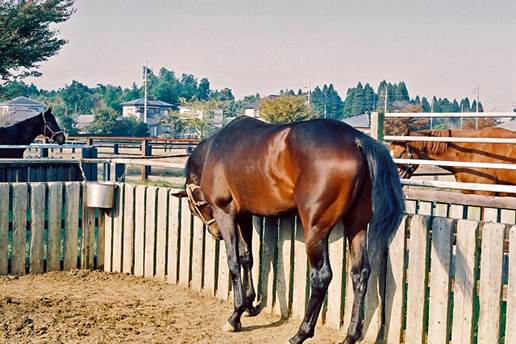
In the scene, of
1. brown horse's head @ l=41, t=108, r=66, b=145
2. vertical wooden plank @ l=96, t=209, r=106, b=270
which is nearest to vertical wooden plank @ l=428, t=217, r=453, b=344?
vertical wooden plank @ l=96, t=209, r=106, b=270

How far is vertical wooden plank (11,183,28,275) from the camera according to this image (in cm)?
630

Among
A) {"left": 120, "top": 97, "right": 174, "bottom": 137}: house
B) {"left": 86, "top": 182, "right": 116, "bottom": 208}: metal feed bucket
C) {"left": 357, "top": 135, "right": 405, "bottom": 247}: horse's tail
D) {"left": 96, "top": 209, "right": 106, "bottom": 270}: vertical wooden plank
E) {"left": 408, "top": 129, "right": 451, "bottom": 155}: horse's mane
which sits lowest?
{"left": 96, "top": 209, "right": 106, "bottom": 270}: vertical wooden plank

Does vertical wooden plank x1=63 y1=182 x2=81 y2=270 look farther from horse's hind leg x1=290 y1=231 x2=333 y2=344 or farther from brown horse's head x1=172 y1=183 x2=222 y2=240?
horse's hind leg x1=290 y1=231 x2=333 y2=344

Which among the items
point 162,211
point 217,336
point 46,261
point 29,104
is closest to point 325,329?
point 217,336

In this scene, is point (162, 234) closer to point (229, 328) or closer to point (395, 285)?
point (229, 328)

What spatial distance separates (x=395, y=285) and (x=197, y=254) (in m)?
2.37

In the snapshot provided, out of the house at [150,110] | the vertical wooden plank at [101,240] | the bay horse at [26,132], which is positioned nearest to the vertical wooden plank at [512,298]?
the vertical wooden plank at [101,240]

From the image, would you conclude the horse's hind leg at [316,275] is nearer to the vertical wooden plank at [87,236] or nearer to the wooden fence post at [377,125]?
the wooden fence post at [377,125]

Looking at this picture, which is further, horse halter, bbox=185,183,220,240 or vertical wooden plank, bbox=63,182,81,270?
vertical wooden plank, bbox=63,182,81,270

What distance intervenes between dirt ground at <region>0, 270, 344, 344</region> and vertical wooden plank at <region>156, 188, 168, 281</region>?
6.4 inches

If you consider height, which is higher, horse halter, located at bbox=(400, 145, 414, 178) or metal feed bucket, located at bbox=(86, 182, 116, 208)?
horse halter, located at bbox=(400, 145, 414, 178)

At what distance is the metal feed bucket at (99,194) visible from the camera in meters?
6.69

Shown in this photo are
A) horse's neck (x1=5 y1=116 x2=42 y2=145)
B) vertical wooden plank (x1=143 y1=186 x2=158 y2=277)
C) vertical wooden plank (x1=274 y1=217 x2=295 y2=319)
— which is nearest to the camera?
vertical wooden plank (x1=274 y1=217 x2=295 y2=319)

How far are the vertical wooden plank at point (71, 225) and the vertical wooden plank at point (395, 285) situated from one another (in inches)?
157
